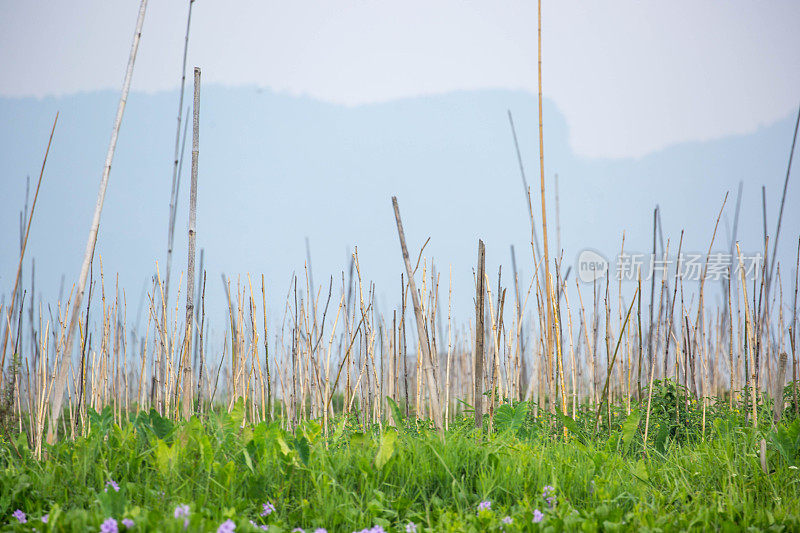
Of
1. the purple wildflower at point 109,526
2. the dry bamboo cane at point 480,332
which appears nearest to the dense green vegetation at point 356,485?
the purple wildflower at point 109,526

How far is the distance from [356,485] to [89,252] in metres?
0.99

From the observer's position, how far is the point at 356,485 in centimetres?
153

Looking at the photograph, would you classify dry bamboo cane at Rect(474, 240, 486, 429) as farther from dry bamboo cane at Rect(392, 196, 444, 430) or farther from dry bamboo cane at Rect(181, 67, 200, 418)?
dry bamboo cane at Rect(181, 67, 200, 418)

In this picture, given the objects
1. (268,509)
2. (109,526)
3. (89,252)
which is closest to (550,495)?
(268,509)

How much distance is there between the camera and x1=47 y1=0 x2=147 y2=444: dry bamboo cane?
1488mm

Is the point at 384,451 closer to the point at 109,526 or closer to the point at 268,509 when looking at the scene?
the point at 268,509

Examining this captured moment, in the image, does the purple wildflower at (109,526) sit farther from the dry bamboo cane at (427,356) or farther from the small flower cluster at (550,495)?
the small flower cluster at (550,495)

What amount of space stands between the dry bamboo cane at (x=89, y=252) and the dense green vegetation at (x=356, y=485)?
14cm

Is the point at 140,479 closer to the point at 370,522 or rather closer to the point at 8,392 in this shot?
the point at 370,522

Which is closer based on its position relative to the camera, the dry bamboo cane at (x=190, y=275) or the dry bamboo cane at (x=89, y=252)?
the dry bamboo cane at (x=89, y=252)

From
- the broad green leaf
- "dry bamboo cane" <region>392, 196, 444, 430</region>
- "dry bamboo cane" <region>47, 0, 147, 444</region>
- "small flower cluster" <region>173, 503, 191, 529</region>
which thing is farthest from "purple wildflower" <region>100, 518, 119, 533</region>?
"dry bamboo cane" <region>392, 196, 444, 430</region>

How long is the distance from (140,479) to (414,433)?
108cm

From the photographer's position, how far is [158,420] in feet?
5.33

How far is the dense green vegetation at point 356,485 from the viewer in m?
1.28
